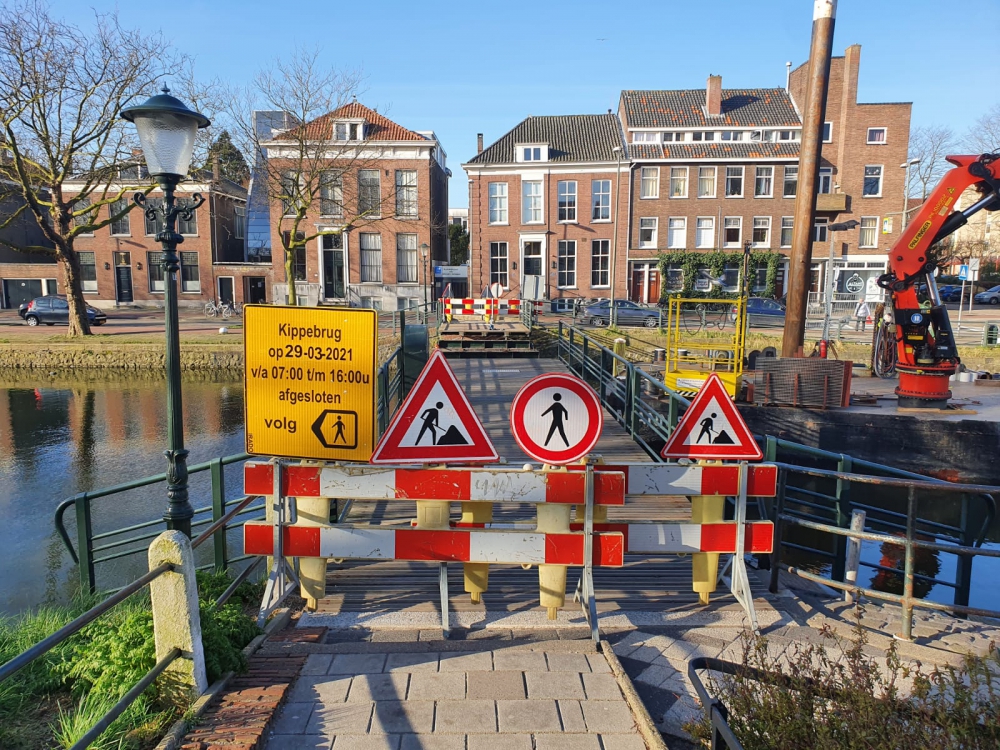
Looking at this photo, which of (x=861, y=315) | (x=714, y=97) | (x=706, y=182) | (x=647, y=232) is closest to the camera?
(x=861, y=315)

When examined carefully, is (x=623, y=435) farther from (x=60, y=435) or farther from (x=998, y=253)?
(x=998, y=253)

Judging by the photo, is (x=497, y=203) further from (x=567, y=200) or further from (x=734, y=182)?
(x=734, y=182)

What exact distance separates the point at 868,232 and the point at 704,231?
948 cm

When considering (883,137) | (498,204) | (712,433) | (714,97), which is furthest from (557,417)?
(883,137)

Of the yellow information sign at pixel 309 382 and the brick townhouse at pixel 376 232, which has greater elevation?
the brick townhouse at pixel 376 232

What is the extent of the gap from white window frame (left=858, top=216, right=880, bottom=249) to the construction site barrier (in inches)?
1590

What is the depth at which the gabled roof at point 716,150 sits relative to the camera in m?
37.8

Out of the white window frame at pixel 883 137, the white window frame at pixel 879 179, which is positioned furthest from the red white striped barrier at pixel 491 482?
the white window frame at pixel 883 137

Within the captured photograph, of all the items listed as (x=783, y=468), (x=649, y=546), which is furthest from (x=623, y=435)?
(x=649, y=546)

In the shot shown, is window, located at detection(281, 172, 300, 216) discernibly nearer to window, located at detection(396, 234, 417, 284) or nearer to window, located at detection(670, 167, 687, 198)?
window, located at detection(396, 234, 417, 284)

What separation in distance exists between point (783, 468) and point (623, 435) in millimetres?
4522

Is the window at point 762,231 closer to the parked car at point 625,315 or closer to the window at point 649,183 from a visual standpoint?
the window at point 649,183

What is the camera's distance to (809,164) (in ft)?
43.4

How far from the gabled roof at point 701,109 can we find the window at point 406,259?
Result: 45.7ft
